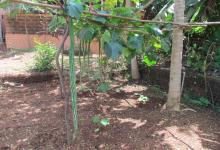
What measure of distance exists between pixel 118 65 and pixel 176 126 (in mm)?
2697

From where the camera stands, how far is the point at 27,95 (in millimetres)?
4965

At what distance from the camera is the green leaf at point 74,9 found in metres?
2.41

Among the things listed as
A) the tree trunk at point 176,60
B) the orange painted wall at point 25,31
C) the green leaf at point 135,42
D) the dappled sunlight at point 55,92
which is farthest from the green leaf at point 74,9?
the orange painted wall at point 25,31

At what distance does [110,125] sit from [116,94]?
51.1 inches

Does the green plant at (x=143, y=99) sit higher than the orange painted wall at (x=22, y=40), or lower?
lower

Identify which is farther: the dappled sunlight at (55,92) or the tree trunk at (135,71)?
the tree trunk at (135,71)

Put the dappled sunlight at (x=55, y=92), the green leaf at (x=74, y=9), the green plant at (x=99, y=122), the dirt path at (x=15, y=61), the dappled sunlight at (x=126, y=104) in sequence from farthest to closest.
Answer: the dirt path at (x=15, y=61), the dappled sunlight at (x=55, y=92), the dappled sunlight at (x=126, y=104), the green plant at (x=99, y=122), the green leaf at (x=74, y=9)

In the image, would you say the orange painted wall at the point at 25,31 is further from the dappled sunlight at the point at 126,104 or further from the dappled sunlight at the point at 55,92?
the dappled sunlight at the point at 126,104

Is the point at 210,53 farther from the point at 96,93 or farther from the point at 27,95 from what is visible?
the point at 27,95

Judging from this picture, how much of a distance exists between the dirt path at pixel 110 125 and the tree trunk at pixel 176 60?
0.61 feet

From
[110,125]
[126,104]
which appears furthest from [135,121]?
[126,104]

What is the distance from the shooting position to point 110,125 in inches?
143

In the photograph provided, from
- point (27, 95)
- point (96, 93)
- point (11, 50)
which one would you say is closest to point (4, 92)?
point (27, 95)

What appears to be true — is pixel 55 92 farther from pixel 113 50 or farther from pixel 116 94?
pixel 113 50
